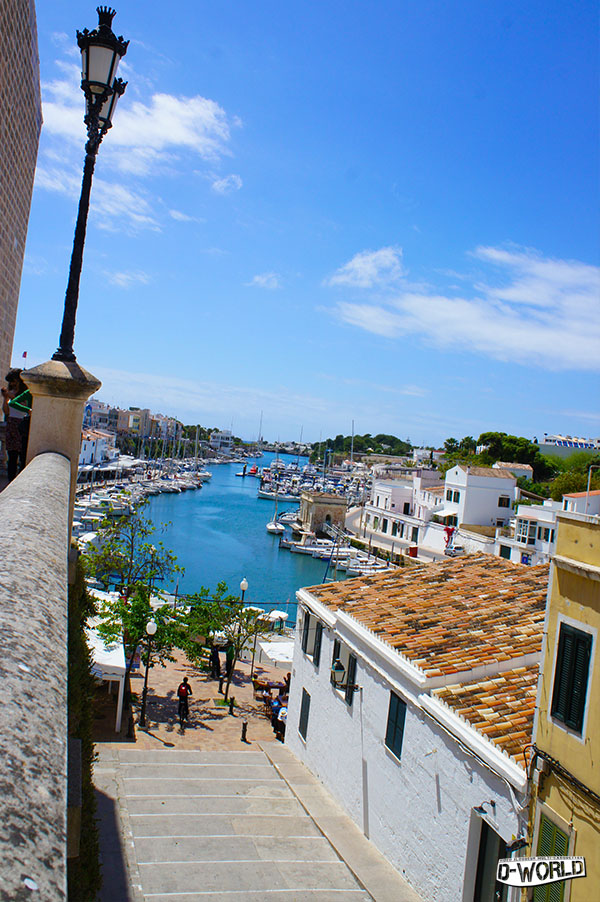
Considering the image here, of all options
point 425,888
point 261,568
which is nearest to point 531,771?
point 425,888

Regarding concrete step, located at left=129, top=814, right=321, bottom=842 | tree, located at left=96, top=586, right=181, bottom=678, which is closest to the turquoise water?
tree, located at left=96, top=586, right=181, bottom=678

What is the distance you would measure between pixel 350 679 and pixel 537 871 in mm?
7933

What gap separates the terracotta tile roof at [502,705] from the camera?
9242 mm

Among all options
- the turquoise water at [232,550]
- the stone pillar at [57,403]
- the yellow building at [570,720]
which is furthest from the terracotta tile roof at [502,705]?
the turquoise water at [232,550]

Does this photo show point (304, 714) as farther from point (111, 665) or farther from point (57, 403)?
point (57, 403)

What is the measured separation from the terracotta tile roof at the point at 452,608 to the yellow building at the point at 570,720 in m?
2.99

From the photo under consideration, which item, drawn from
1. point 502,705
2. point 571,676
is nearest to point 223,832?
point 502,705

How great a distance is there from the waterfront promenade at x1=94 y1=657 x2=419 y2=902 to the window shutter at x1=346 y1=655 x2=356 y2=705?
2294 millimetres

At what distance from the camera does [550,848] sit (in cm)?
784

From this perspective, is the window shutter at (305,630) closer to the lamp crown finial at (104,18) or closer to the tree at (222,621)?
the tree at (222,621)

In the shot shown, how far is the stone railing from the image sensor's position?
1115 mm

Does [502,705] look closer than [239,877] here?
No

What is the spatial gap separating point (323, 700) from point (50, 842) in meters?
15.9

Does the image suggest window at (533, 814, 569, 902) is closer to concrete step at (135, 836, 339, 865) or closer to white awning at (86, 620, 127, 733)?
concrete step at (135, 836, 339, 865)
